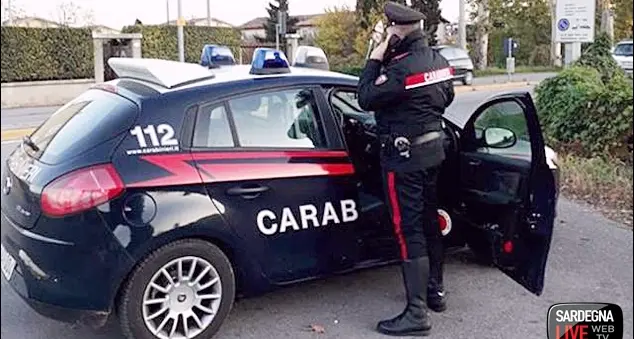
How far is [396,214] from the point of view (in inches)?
141

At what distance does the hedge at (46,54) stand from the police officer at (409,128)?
1.59m

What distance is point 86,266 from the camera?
3.06 meters

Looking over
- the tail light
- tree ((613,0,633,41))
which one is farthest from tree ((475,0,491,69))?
the tail light

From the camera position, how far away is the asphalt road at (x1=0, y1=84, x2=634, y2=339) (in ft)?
11.6

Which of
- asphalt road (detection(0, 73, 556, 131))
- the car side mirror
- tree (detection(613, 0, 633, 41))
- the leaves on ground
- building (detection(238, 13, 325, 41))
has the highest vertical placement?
building (detection(238, 13, 325, 41))

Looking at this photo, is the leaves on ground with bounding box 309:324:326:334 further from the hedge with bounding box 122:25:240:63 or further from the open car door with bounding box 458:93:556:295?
the hedge with bounding box 122:25:240:63

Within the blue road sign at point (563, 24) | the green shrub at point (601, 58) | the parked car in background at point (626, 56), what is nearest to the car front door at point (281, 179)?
the parked car in background at point (626, 56)

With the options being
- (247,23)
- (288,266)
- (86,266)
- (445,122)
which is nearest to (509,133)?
(445,122)

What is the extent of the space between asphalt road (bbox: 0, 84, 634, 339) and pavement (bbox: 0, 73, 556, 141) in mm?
122

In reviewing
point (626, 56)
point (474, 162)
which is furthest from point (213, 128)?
point (626, 56)

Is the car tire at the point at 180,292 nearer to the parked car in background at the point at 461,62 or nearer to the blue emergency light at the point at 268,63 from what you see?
the blue emergency light at the point at 268,63

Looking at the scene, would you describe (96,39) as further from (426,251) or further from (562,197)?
(562,197)

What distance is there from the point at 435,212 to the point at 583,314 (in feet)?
3.13

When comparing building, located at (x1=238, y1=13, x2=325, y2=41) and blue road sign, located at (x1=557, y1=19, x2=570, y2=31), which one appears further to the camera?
building, located at (x1=238, y1=13, x2=325, y2=41)
